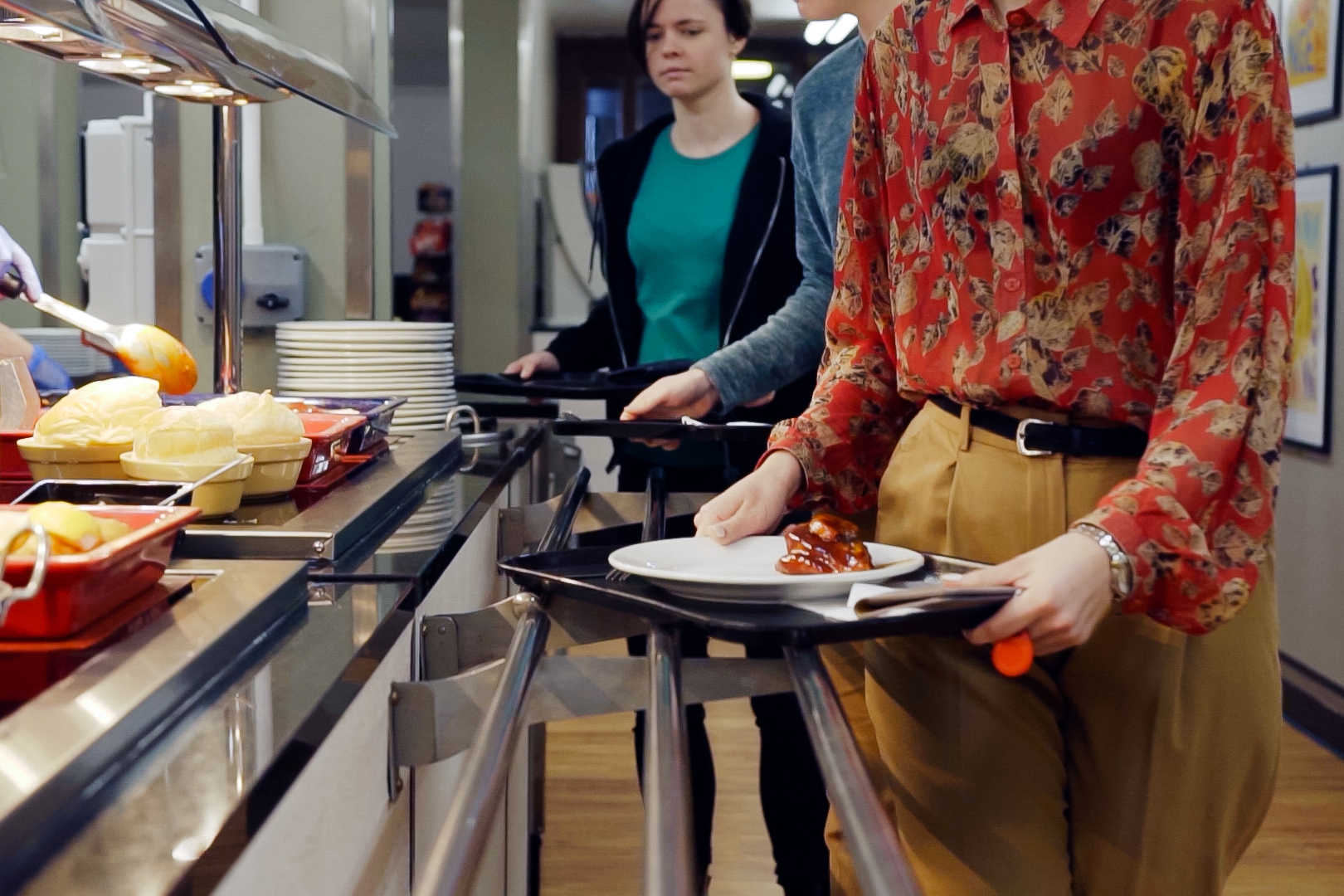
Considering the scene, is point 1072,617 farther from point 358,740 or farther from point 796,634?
point 358,740

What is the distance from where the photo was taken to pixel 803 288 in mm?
2004

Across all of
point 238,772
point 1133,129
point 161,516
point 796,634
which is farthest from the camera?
point 1133,129

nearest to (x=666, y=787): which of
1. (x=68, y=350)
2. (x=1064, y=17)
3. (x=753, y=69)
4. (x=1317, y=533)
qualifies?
(x=1064, y=17)

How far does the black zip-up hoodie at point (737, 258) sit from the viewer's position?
248 centimetres

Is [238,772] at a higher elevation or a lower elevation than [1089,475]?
lower

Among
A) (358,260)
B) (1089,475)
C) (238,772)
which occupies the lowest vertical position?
(238,772)

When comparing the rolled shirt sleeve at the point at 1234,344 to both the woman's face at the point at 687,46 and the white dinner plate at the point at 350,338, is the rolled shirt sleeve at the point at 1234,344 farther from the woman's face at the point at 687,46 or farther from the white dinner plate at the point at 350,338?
the woman's face at the point at 687,46

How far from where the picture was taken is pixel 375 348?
2.17 meters

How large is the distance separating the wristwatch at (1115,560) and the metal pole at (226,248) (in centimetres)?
140

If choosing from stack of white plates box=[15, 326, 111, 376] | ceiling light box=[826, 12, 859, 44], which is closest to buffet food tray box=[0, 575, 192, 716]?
stack of white plates box=[15, 326, 111, 376]

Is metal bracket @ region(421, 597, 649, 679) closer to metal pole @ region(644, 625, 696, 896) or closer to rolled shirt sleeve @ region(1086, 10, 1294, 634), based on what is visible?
metal pole @ region(644, 625, 696, 896)

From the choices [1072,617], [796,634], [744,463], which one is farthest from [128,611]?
[744,463]

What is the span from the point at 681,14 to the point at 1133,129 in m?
1.61

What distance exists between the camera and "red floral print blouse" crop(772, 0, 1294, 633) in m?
1.00
